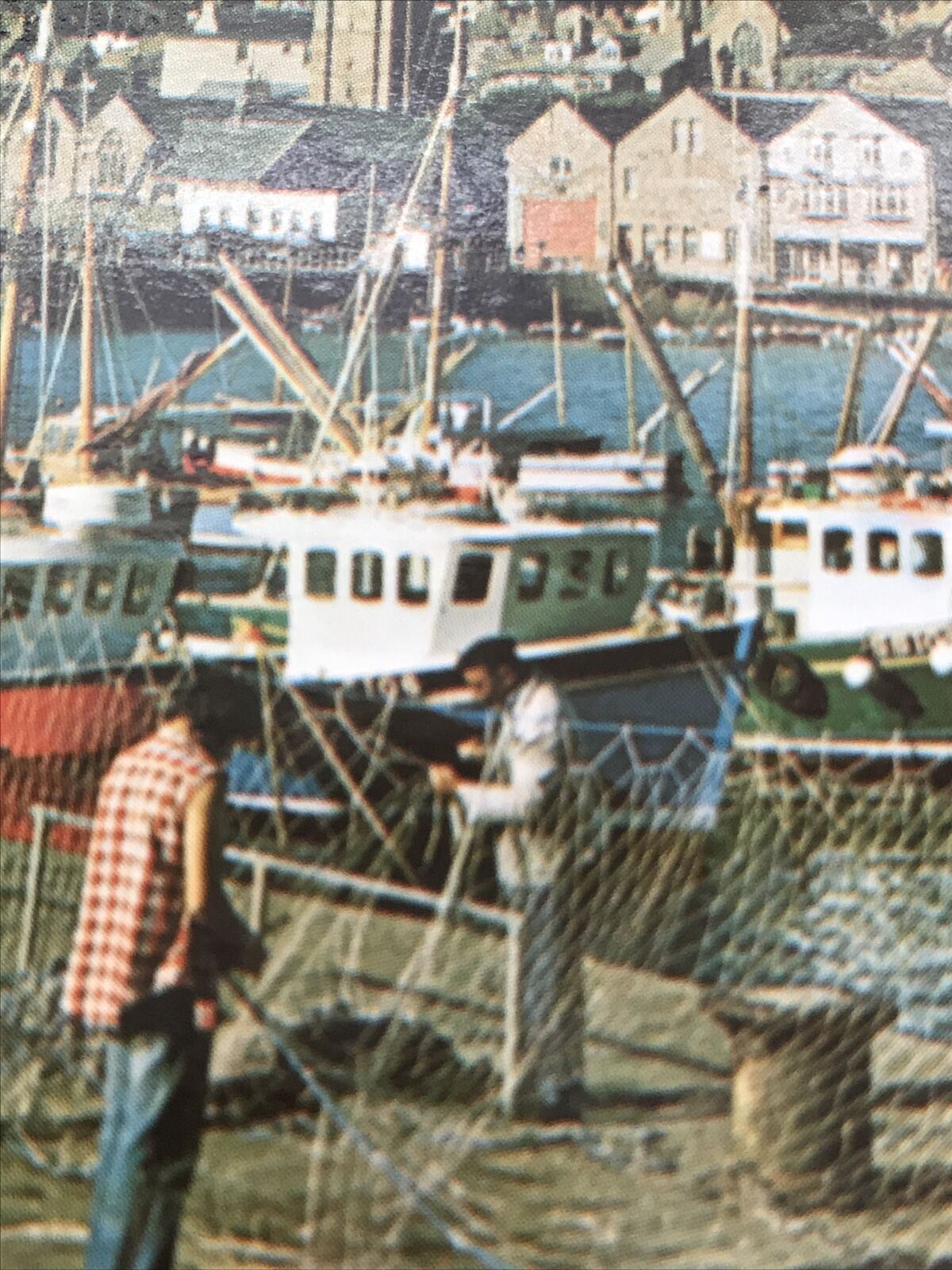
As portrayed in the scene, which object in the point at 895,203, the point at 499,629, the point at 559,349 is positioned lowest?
the point at 499,629

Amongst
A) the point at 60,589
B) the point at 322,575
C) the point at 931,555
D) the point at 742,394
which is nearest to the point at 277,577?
the point at 322,575

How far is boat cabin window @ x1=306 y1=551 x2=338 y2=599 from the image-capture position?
8.92ft

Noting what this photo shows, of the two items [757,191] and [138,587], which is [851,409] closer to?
[757,191]

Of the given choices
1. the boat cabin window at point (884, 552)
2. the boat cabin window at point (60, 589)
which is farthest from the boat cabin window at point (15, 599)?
the boat cabin window at point (884, 552)

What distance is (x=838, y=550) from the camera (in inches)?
107

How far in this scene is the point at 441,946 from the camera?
2605 mm

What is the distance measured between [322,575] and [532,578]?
0.35m

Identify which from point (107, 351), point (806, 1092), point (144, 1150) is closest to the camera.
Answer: point (144, 1150)

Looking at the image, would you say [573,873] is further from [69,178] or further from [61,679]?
[69,178]

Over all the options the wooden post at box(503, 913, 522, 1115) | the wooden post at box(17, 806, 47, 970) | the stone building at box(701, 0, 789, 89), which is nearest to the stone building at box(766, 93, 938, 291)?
the stone building at box(701, 0, 789, 89)

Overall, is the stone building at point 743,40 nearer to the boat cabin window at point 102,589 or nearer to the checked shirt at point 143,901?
the boat cabin window at point 102,589

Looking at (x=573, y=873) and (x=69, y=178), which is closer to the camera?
(x=573, y=873)

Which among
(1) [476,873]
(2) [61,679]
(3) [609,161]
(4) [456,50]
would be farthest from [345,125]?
(1) [476,873]

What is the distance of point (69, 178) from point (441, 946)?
1.46 metres
